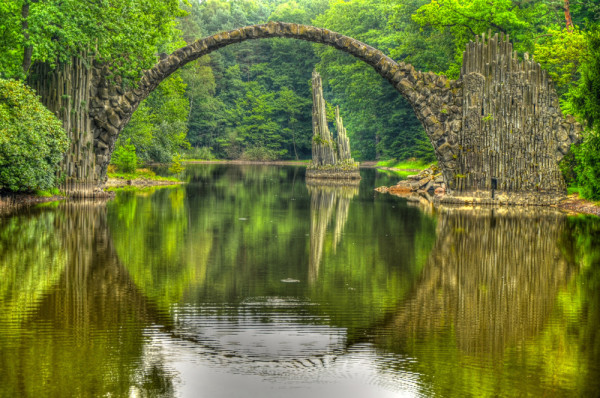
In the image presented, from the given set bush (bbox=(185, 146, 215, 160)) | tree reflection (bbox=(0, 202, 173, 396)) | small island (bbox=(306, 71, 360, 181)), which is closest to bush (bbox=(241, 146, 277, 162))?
bush (bbox=(185, 146, 215, 160))

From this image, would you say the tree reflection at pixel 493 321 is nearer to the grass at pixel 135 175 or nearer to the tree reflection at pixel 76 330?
the tree reflection at pixel 76 330

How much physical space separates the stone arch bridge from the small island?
1720 cm

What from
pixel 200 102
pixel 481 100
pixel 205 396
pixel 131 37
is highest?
pixel 200 102

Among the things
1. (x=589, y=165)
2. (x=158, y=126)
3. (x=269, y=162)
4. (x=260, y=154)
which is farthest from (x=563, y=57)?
(x=260, y=154)

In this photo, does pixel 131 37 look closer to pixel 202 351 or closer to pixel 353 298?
pixel 353 298

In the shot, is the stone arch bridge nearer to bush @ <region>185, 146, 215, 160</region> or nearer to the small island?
the small island

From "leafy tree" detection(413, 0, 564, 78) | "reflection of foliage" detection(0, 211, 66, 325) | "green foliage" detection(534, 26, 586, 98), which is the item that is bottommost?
"reflection of foliage" detection(0, 211, 66, 325)

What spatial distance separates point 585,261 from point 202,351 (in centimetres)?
858

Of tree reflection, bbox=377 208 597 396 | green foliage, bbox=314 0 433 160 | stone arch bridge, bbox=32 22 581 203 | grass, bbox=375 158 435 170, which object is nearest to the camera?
tree reflection, bbox=377 208 597 396

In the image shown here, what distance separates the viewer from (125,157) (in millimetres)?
37656

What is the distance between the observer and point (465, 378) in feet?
21.7

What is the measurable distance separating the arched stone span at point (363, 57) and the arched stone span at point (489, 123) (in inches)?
1.3

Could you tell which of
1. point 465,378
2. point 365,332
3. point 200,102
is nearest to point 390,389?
point 465,378

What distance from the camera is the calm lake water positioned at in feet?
21.5
